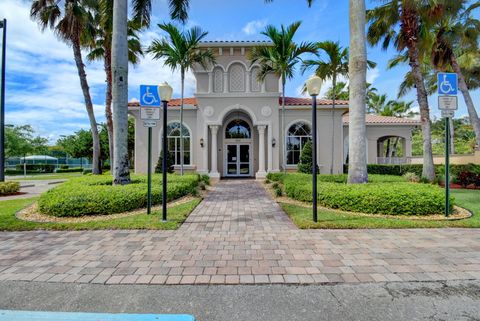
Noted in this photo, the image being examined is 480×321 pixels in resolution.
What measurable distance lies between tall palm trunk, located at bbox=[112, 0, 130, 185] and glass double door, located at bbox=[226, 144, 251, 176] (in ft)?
32.4

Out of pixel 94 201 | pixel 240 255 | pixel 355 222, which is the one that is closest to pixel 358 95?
pixel 355 222

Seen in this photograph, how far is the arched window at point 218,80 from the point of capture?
1638 centimetres

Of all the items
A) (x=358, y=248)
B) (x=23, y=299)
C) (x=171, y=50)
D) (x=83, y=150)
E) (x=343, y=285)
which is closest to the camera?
(x=23, y=299)

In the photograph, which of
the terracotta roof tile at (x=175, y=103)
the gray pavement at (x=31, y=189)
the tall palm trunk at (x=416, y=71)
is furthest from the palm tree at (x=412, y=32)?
the gray pavement at (x=31, y=189)

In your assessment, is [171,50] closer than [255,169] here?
Yes

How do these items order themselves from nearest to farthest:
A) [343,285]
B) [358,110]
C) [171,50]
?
[343,285] → [358,110] → [171,50]

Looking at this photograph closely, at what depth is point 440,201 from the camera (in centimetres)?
636

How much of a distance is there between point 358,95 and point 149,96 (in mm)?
6248

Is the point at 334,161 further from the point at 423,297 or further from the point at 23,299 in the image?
the point at 23,299

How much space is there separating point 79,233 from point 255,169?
44.0 feet

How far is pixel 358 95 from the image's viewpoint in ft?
25.6

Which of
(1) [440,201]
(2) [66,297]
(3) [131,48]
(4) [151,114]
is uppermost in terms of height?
(3) [131,48]

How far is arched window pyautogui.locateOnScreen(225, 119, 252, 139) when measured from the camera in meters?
17.9

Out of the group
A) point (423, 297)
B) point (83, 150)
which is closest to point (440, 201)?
point (423, 297)
